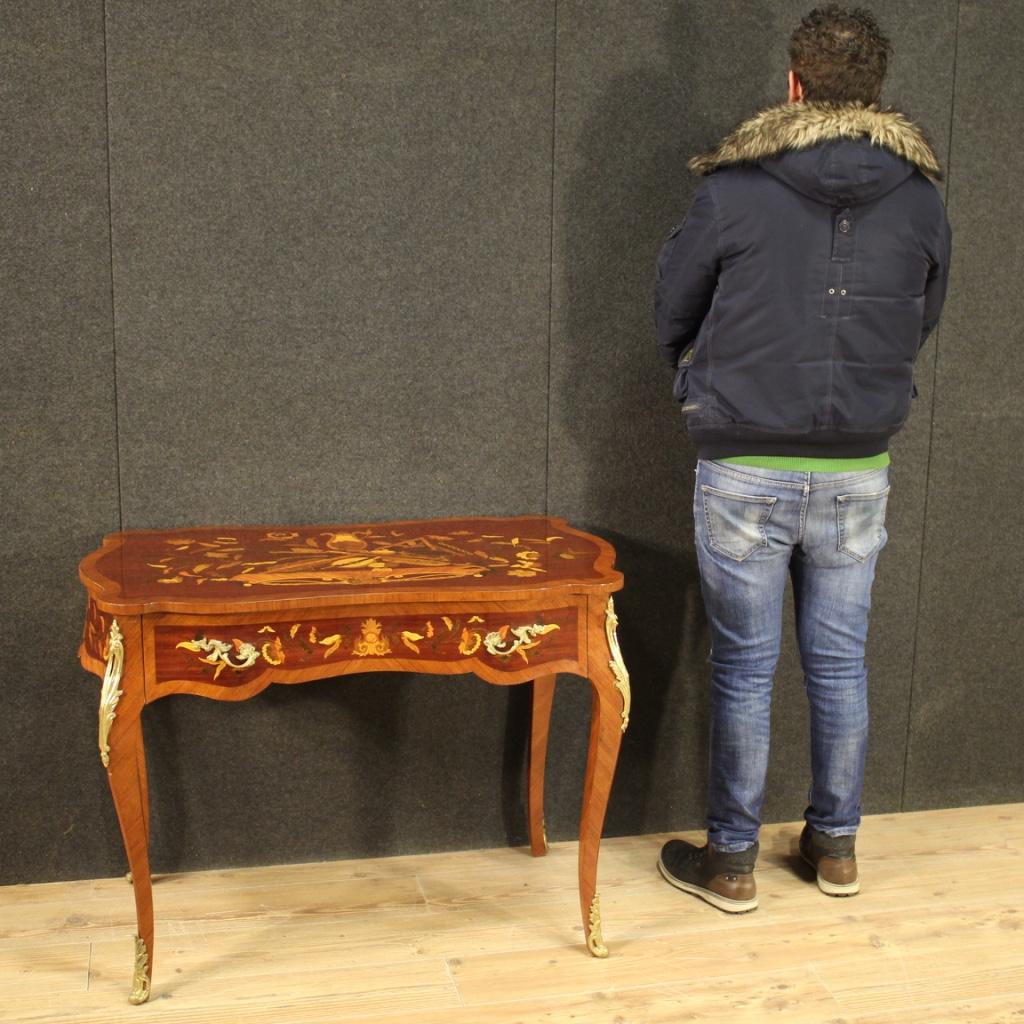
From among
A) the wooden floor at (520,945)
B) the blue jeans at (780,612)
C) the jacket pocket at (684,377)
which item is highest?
the jacket pocket at (684,377)

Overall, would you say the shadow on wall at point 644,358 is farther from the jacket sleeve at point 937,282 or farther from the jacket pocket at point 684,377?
the jacket sleeve at point 937,282

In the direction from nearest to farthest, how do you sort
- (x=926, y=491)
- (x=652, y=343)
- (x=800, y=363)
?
(x=800, y=363) → (x=652, y=343) → (x=926, y=491)

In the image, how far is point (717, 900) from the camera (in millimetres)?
2408

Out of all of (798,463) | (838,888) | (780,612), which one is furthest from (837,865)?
(798,463)

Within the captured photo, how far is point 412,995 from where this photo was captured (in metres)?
2.08

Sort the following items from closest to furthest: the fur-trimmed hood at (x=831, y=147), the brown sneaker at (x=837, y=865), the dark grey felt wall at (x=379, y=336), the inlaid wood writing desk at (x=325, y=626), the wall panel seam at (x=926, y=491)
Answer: the inlaid wood writing desk at (x=325, y=626)
the fur-trimmed hood at (x=831, y=147)
the dark grey felt wall at (x=379, y=336)
the brown sneaker at (x=837, y=865)
the wall panel seam at (x=926, y=491)

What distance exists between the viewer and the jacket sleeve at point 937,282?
2.24 m

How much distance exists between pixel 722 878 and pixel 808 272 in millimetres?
1149

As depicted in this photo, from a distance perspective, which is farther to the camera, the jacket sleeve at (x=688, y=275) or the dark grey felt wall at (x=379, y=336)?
the dark grey felt wall at (x=379, y=336)

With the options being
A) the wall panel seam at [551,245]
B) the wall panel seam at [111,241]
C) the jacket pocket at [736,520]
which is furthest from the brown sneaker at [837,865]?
the wall panel seam at [111,241]

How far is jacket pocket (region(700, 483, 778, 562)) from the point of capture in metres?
2.23

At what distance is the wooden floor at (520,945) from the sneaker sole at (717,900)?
21 mm

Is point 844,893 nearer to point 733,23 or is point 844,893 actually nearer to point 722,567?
point 722,567

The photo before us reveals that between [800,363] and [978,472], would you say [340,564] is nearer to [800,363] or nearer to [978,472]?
[800,363]
